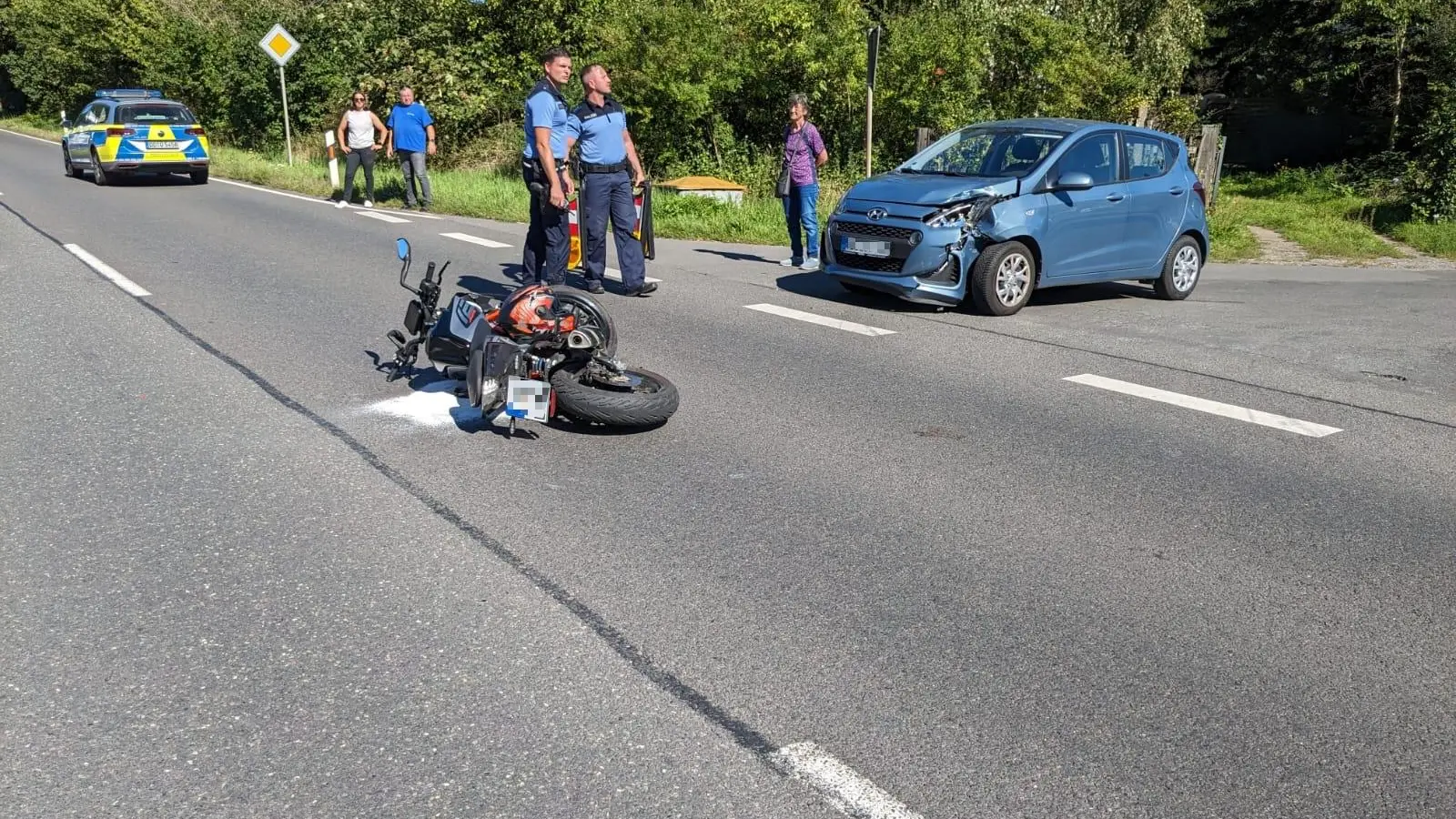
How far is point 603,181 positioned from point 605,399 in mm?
4550

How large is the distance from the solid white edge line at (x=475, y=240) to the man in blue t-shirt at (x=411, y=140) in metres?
3.78

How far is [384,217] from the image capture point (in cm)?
1709

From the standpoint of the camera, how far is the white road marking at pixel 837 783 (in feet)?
10.0

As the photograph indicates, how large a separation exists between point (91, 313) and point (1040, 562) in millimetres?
7648

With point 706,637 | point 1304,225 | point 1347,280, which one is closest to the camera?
point 706,637

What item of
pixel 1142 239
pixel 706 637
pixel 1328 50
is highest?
pixel 1328 50

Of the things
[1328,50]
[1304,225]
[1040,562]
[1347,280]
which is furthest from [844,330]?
[1328,50]

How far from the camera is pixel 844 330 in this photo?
9.43 metres

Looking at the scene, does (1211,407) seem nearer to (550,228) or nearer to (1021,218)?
(1021,218)

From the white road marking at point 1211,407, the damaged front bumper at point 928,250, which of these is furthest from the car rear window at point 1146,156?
the white road marking at point 1211,407

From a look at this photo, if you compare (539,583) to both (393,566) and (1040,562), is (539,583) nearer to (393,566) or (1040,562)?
(393,566)

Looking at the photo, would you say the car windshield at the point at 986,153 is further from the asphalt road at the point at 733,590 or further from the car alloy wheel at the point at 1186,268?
the asphalt road at the point at 733,590

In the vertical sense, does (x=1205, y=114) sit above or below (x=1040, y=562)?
above

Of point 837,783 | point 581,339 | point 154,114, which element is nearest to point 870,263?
point 581,339
